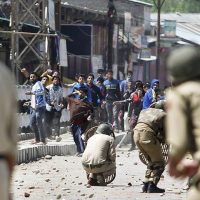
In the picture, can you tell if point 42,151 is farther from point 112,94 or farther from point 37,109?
point 112,94

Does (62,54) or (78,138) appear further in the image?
(62,54)

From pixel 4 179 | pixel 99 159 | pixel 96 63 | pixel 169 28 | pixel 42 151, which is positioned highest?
pixel 4 179

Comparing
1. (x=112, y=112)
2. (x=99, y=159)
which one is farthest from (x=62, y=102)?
(x=99, y=159)

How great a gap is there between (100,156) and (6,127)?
890 centimetres

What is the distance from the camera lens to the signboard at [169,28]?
216 ft

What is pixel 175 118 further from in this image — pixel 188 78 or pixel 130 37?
pixel 130 37

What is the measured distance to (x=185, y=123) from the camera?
21.9 ft

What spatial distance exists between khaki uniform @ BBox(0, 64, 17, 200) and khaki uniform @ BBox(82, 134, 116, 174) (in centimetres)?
881

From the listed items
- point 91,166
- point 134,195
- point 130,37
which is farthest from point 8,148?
point 130,37

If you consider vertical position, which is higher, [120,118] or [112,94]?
[112,94]

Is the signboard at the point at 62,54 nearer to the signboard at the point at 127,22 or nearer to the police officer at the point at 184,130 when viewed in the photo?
the signboard at the point at 127,22

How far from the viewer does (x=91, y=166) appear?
15250 millimetres

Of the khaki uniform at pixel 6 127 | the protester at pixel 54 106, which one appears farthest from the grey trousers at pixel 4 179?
the protester at pixel 54 106

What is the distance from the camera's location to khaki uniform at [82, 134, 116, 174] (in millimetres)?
15211
